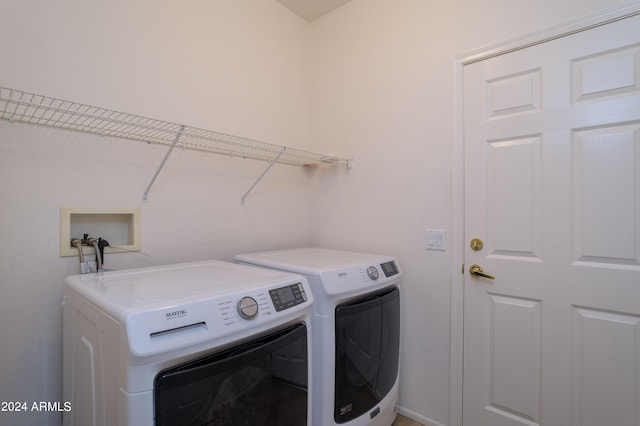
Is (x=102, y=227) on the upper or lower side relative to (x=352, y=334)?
upper

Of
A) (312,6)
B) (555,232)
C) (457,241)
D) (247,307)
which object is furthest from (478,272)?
(312,6)

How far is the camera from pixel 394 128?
201 centimetres

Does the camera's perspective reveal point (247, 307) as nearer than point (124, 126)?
Yes

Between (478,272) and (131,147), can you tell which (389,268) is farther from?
(131,147)

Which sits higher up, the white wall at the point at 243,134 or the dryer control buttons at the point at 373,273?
the white wall at the point at 243,134

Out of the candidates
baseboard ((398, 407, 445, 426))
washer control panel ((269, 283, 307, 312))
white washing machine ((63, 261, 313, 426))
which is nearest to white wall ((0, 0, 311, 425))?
white washing machine ((63, 261, 313, 426))

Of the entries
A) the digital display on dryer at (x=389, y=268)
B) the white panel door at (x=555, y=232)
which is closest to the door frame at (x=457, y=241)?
the white panel door at (x=555, y=232)

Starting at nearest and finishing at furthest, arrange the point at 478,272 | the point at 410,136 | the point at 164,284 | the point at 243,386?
the point at 243,386 → the point at 164,284 → the point at 478,272 → the point at 410,136

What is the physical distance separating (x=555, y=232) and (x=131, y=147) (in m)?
2.06

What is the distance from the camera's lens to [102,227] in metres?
1.47

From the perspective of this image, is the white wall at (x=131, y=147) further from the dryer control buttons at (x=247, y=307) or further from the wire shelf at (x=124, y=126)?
the dryer control buttons at (x=247, y=307)

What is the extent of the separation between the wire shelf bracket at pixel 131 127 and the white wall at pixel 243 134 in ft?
0.15

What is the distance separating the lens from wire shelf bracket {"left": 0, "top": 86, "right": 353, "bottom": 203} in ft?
3.94

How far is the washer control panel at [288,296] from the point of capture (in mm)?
1070
